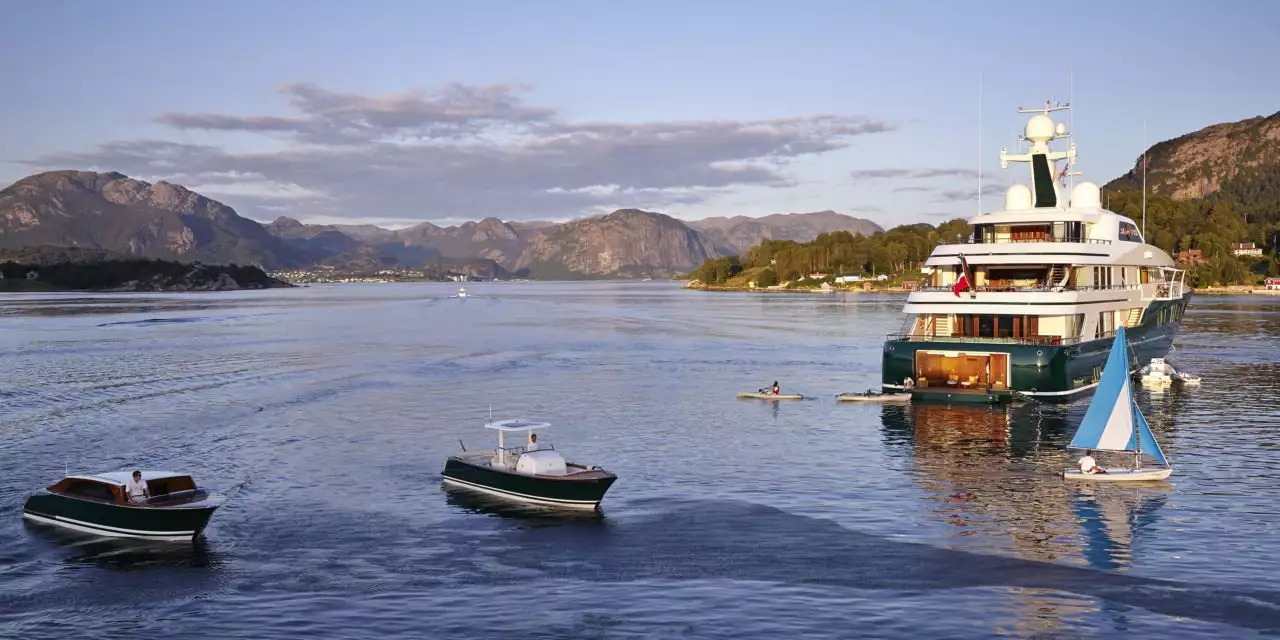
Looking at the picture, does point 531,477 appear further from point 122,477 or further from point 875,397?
point 875,397

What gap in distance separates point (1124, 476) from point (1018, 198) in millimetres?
37074

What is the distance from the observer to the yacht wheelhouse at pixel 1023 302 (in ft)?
224

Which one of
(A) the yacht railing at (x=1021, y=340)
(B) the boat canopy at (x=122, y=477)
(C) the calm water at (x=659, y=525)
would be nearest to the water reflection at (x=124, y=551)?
(C) the calm water at (x=659, y=525)

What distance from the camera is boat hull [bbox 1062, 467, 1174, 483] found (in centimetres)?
4738

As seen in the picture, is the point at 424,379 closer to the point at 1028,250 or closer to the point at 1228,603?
the point at 1028,250

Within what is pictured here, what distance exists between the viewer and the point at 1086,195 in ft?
274

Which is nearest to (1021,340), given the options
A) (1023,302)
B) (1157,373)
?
(1023,302)

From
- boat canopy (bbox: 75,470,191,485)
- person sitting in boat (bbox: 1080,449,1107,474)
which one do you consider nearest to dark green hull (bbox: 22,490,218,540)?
boat canopy (bbox: 75,470,191,485)

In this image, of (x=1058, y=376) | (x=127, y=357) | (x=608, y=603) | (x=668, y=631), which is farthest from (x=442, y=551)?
(x=127, y=357)

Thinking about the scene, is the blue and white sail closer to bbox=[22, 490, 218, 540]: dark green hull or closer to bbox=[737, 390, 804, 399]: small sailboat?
bbox=[737, 390, 804, 399]: small sailboat

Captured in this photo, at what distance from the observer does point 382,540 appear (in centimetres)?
3884

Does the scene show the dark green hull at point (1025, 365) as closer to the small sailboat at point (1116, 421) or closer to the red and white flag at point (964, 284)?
the red and white flag at point (964, 284)

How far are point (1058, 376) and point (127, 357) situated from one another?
9781 cm

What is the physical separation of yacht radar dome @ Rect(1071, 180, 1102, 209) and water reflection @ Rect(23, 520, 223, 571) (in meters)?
71.2
